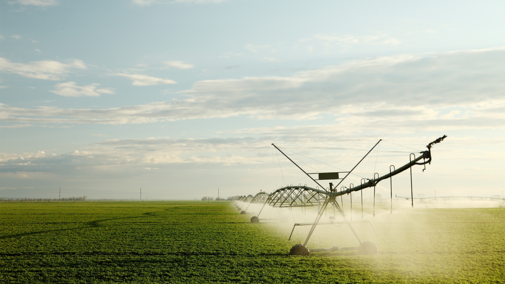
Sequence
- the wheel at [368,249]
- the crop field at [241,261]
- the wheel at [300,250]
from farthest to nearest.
Answer: the wheel at [368,249]
the wheel at [300,250]
the crop field at [241,261]

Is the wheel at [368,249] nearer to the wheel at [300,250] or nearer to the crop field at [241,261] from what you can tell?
the crop field at [241,261]

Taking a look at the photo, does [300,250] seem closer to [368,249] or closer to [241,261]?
[241,261]

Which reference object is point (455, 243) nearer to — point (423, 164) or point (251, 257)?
point (423, 164)

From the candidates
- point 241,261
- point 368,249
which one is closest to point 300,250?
point 241,261

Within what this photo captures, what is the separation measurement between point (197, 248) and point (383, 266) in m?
10.0

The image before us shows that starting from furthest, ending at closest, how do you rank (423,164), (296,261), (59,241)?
(59,241), (296,261), (423,164)

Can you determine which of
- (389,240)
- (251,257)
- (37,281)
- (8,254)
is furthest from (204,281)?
(389,240)

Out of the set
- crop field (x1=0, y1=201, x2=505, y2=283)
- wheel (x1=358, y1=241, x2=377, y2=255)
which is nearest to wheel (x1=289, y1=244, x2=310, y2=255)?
crop field (x1=0, y1=201, x2=505, y2=283)

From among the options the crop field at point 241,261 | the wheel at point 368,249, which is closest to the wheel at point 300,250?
the crop field at point 241,261

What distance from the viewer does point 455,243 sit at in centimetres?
2334

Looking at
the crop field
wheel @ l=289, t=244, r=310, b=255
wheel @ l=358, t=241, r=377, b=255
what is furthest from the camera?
wheel @ l=358, t=241, r=377, b=255

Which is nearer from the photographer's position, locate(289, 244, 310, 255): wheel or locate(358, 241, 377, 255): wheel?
locate(289, 244, 310, 255): wheel

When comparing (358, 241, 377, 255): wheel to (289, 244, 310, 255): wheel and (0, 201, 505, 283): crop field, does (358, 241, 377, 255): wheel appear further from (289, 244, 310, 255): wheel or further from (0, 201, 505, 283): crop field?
(289, 244, 310, 255): wheel

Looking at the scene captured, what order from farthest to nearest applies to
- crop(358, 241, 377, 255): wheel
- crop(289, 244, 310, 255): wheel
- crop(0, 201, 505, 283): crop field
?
crop(358, 241, 377, 255): wheel, crop(289, 244, 310, 255): wheel, crop(0, 201, 505, 283): crop field
